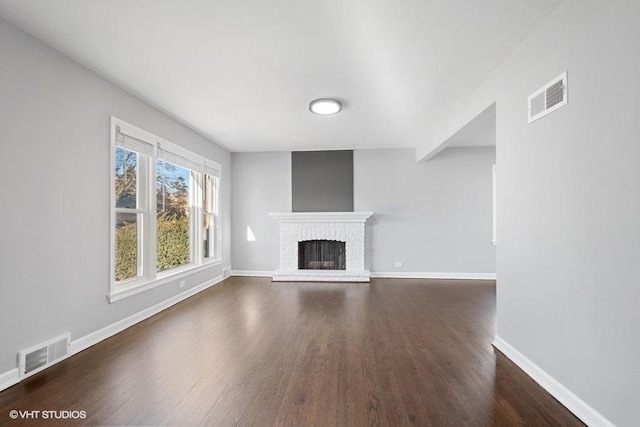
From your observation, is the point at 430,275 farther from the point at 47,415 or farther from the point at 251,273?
the point at 47,415

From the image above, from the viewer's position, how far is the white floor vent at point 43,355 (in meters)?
2.32

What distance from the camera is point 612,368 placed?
164 cm

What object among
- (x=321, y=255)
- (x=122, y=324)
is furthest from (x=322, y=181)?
(x=122, y=324)

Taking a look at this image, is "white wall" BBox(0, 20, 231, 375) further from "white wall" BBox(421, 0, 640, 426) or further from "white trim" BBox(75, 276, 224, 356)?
"white wall" BBox(421, 0, 640, 426)

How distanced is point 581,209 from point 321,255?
4.97 m

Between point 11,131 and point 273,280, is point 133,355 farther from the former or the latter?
point 273,280

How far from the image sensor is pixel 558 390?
2.04 meters

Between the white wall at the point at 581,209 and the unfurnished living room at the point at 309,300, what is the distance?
0.01 meters

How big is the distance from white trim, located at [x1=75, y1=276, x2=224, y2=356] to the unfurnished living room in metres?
0.02

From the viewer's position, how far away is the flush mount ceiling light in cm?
367

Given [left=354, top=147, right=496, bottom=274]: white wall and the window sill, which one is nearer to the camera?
the window sill

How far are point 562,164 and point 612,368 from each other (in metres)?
1.18

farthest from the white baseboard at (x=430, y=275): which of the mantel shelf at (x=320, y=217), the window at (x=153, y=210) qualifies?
the window at (x=153, y=210)

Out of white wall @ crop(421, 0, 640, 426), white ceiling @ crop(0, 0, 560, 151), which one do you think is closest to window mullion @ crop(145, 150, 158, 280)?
white ceiling @ crop(0, 0, 560, 151)
